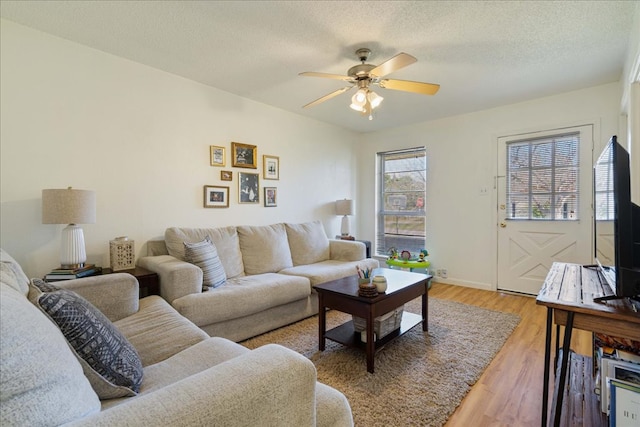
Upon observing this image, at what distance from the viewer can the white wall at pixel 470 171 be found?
11.5 feet

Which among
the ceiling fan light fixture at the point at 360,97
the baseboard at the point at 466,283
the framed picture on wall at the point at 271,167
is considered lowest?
the baseboard at the point at 466,283

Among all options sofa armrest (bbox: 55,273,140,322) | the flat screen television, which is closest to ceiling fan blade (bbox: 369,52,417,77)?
the flat screen television

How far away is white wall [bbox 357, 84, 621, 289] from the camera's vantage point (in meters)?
3.51

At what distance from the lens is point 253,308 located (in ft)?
7.91

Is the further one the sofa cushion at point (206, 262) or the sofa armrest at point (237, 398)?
the sofa cushion at point (206, 262)

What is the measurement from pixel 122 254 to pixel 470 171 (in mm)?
4190

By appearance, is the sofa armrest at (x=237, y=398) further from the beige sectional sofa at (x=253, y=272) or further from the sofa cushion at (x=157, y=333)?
the beige sectional sofa at (x=253, y=272)

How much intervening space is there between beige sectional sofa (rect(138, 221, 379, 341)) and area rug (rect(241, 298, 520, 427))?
0.75 ft

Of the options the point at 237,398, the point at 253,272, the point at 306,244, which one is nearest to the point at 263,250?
the point at 253,272

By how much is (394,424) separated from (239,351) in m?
0.90

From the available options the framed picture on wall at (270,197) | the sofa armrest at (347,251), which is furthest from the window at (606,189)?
the framed picture on wall at (270,197)

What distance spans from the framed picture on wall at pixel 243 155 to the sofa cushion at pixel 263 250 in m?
0.78

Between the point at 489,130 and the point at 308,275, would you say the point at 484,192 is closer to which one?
the point at 489,130

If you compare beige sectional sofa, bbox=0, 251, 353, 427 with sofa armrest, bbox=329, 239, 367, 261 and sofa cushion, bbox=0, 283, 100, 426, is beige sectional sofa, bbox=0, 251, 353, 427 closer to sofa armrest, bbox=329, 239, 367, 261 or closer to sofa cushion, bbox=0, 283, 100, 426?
sofa cushion, bbox=0, 283, 100, 426
